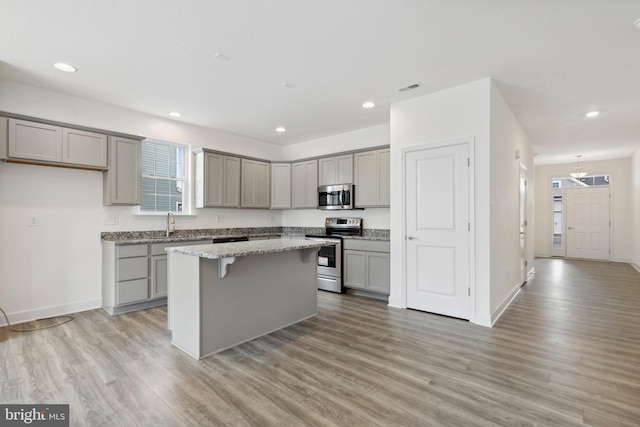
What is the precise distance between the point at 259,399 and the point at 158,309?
106 inches

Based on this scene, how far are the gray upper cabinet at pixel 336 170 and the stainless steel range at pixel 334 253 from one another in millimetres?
726

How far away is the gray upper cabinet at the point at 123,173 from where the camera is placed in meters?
4.07

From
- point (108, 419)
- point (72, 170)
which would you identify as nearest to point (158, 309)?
point (72, 170)

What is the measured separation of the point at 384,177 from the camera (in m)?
4.80

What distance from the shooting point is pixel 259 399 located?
206cm

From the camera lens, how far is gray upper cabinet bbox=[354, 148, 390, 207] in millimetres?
4801

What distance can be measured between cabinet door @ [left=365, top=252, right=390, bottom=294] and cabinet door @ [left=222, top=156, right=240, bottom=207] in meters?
2.56

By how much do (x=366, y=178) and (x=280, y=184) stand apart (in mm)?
1949

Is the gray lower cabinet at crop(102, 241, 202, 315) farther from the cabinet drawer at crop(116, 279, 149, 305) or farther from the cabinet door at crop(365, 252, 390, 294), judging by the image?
the cabinet door at crop(365, 252, 390, 294)

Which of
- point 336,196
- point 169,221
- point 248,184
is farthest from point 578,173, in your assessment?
point 169,221

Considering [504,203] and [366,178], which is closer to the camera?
[504,203]

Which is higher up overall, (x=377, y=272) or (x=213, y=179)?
(x=213, y=179)

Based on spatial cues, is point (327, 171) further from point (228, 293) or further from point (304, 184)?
point (228, 293)

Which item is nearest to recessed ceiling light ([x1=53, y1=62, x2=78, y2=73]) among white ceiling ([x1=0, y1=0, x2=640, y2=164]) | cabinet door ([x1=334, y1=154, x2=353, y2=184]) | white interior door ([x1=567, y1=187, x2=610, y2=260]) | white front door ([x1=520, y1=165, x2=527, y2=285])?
white ceiling ([x1=0, y1=0, x2=640, y2=164])
